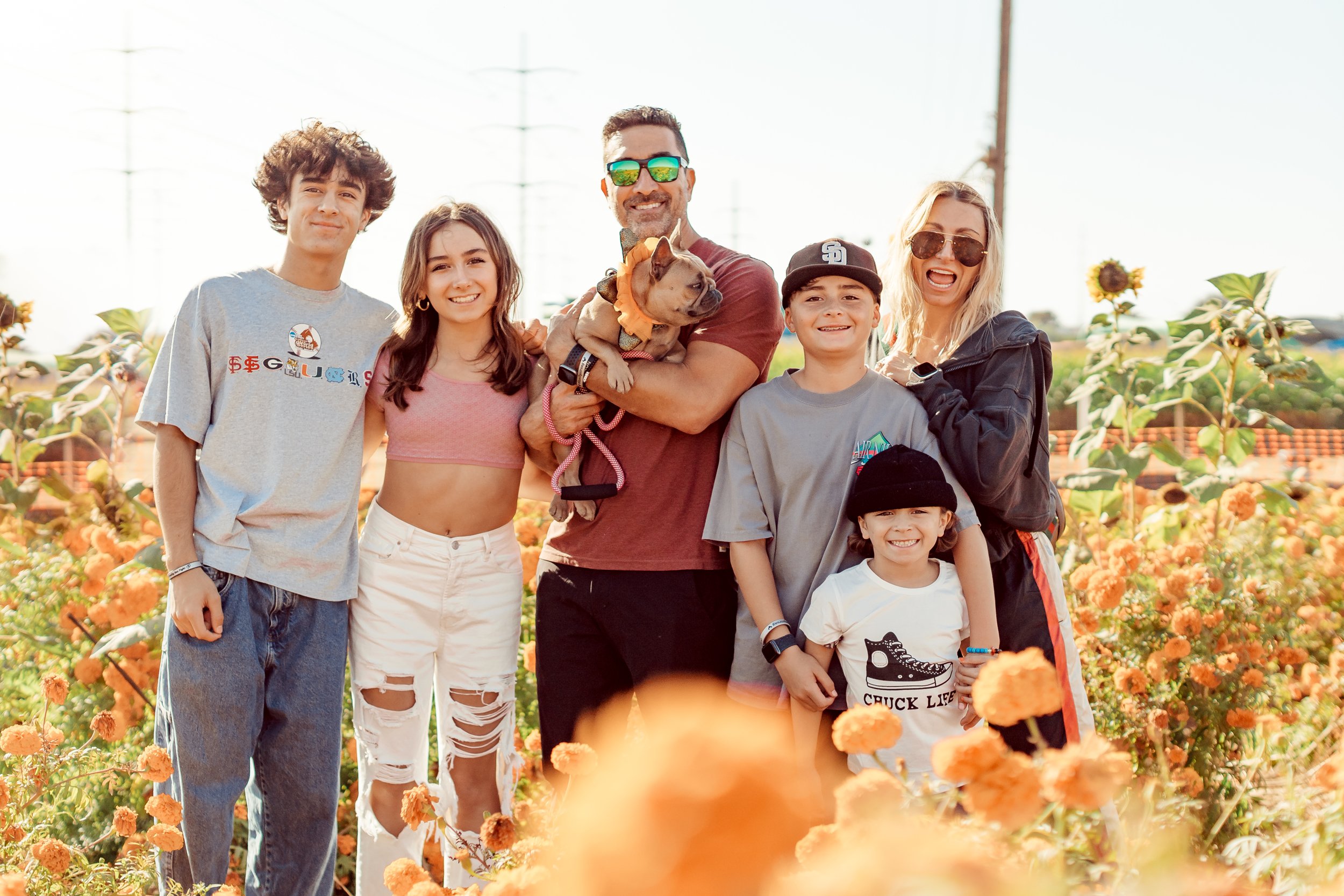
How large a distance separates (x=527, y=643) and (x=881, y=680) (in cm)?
228

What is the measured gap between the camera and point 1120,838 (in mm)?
1035

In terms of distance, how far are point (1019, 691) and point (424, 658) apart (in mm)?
2363

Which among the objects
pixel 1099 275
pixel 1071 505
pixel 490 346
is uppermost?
pixel 1099 275

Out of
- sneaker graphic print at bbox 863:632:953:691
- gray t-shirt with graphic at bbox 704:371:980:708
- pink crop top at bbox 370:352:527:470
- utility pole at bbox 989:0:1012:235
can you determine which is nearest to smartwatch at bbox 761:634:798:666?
gray t-shirt with graphic at bbox 704:371:980:708

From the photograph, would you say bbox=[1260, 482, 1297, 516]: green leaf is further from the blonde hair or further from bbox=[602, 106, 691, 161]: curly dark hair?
bbox=[602, 106, 691, 161]: curly dark hair

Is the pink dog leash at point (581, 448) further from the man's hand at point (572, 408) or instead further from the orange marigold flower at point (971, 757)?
the orange marigold flower at point (971, 757)

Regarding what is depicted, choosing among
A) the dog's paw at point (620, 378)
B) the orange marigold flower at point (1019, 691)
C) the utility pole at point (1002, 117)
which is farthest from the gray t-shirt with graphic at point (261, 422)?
the utility pole at point (1002, 117)

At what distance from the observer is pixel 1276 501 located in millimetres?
4629

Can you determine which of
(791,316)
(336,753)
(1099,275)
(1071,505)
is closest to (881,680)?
(791,316)

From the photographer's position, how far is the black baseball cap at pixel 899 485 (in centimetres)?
247

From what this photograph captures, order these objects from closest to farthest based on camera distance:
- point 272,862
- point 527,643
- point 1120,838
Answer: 1. point 1120,838
2. point 272,862
3. point 527,643

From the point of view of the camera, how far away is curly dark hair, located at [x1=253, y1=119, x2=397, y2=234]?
122 inches

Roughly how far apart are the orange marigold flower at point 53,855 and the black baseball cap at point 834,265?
7.29ft

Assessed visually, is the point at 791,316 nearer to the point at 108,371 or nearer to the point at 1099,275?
the point at 1099,275
